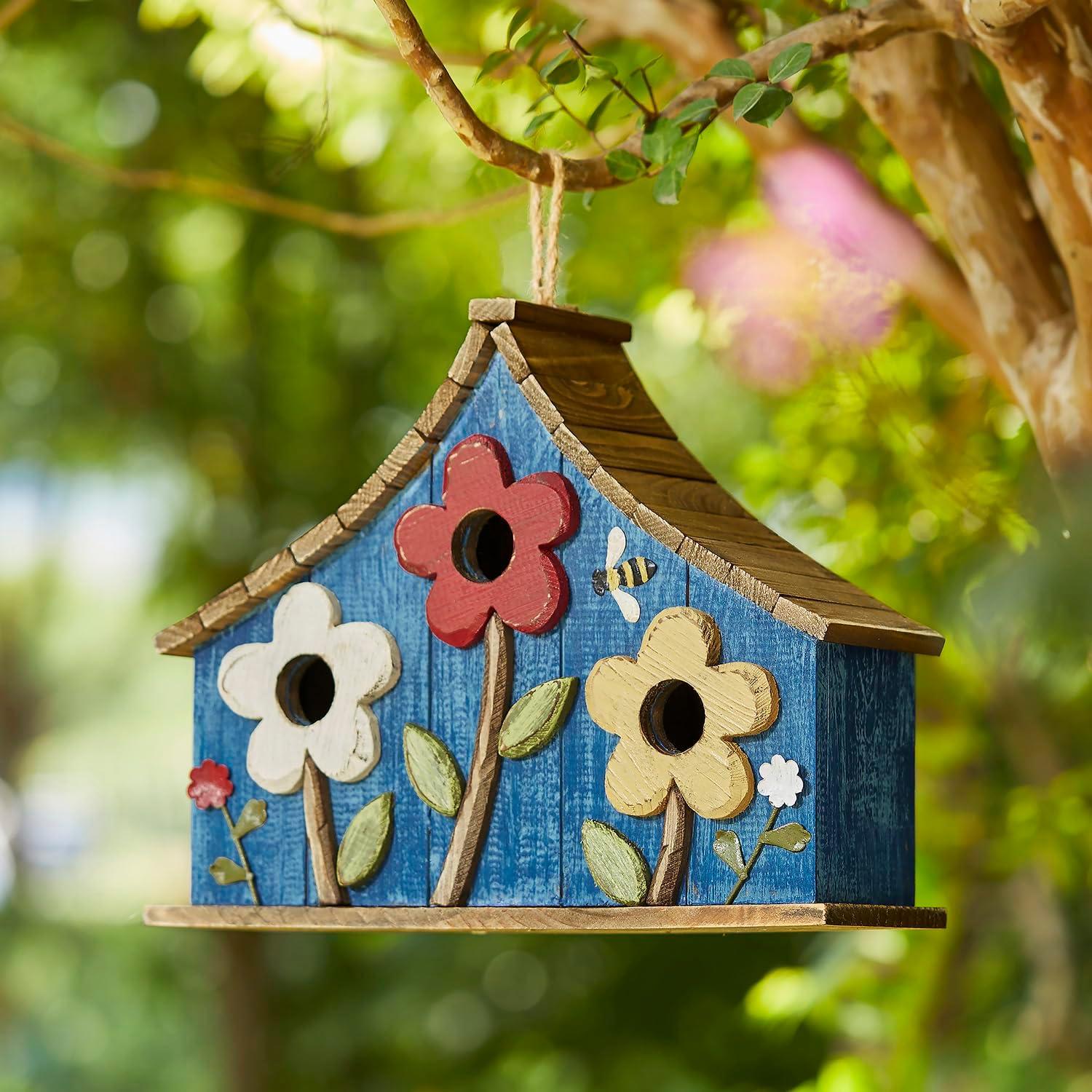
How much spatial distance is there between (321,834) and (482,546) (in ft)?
1.10

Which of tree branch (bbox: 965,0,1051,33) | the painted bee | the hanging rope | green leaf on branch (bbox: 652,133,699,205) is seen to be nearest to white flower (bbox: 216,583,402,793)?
the painted bee

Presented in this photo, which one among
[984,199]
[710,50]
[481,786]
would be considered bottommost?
[481,786]

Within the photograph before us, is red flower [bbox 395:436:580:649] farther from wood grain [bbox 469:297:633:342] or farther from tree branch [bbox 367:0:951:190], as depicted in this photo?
tree branch [bbox 367:0:951:190]

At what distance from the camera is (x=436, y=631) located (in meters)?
1.59

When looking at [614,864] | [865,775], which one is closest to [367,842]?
[614,864]

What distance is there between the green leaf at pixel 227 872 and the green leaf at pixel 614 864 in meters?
0.42

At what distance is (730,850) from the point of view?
138 cm

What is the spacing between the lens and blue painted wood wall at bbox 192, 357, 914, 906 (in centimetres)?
137

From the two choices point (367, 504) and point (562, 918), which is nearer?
point (562, 918)

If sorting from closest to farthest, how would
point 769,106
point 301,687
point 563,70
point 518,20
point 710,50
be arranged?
point 769,106
point 563,70
point 518,20
point 301,687
point 710,50

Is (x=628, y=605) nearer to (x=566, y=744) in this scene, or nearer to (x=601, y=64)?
(x=566, y=744)

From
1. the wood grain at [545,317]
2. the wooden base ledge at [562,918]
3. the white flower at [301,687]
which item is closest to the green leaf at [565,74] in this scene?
the wood grain at [545,317]

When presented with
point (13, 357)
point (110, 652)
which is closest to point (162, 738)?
point (110, 652)

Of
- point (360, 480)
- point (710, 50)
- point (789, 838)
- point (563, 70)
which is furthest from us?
point (360, 480)
